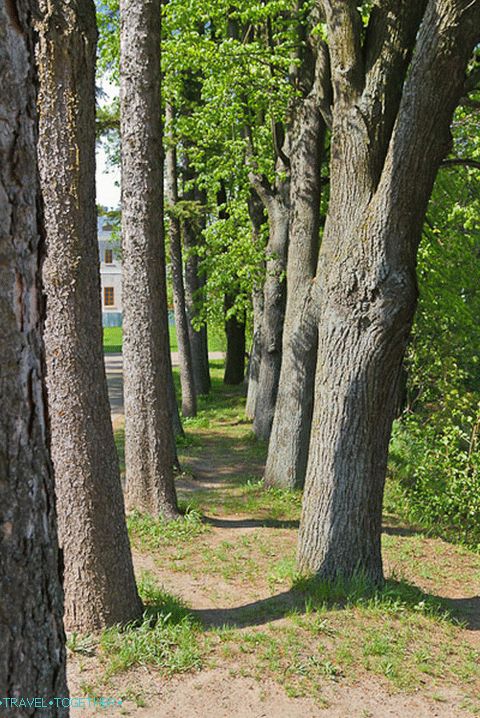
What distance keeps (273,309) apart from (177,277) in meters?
2.84

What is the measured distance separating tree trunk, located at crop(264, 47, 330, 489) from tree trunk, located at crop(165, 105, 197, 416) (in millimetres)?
3990

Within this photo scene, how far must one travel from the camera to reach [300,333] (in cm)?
1065

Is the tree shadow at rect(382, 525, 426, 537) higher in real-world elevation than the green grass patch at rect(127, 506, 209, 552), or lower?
lower

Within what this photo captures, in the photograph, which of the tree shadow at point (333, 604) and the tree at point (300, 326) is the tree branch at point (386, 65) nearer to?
the tree shadow at point (333, 604)

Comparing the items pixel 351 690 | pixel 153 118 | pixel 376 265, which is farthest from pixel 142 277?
pixel 351 690

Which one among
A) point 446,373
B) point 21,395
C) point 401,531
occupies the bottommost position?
point 401,531

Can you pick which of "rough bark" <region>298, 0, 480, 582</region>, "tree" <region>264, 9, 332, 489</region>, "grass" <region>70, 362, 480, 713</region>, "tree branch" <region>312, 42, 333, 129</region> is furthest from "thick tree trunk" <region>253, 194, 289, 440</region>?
"rough bark" <region>298, 0, 480, 582</region>

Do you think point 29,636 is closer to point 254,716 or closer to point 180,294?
point 254,716

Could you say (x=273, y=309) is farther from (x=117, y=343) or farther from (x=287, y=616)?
(x=117, y=343)

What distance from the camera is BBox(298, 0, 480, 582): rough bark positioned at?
623 centimetres

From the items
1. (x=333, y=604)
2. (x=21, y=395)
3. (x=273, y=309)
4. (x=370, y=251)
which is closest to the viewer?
(x=21, y=395)

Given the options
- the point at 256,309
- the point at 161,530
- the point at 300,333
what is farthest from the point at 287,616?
the point at 256,309

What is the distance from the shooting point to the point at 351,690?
502 cm

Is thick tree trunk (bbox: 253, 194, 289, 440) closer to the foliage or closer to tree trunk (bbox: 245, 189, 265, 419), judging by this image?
tree trunk (bbox: 245, 189, 265, 419)
